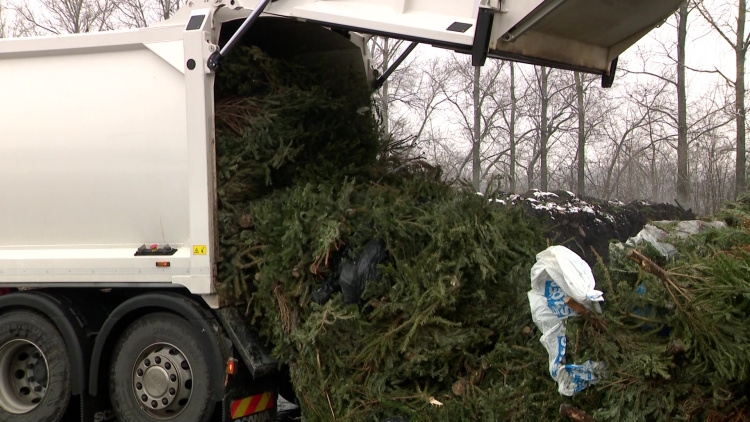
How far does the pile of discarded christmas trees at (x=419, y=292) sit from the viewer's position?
10.8 ft

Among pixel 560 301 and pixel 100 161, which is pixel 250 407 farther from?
pixel 560 301

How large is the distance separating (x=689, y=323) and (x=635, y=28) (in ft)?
7.87

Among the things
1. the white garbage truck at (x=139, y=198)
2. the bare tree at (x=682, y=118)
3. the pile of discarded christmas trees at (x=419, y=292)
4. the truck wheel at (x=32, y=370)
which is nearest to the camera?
the pile of discarded christmas trees at (x=419, y=292)

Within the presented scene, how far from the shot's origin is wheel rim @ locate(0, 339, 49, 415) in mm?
5559

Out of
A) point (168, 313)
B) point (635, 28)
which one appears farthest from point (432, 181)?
point (168, 313)

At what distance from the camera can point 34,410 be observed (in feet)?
18.0

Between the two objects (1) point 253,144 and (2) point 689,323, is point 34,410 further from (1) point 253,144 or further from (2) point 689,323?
(2) point 689,323

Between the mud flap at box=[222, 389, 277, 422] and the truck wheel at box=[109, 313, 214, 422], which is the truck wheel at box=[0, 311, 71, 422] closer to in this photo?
the truck wheel at box=[109, 313, 214, 422]

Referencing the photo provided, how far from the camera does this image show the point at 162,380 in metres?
5.03

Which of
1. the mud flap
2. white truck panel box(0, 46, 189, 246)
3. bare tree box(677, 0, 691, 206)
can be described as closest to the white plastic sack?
the mud flap

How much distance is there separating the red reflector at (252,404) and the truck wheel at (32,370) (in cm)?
138

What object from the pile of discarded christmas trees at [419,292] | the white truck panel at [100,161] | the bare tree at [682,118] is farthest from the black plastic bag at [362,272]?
the bare tree at [682,118]

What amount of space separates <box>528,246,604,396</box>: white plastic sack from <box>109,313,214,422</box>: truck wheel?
2.30 meters

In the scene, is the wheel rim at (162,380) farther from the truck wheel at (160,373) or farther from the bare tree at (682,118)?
the bare tree at (682,118)
